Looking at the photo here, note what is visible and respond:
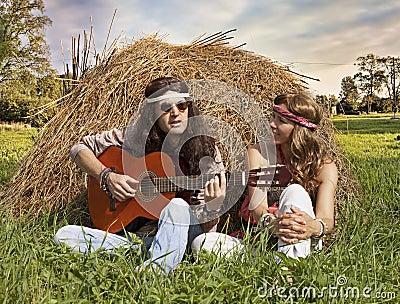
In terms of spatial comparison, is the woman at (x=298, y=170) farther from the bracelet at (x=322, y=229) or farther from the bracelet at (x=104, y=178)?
the bracelet at (x=104, y=178)

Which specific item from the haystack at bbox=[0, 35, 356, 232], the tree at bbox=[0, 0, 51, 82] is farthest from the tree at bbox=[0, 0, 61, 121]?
the haystack at bbox=[0, 35, 356, 232]

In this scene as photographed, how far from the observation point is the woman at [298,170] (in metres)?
3.10

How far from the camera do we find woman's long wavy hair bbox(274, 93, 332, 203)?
3.49m

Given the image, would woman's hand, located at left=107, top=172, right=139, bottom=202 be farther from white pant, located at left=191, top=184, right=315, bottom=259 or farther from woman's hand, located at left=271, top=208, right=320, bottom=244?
woman's hand, located at left=271, top=208, right=320, bottom=244

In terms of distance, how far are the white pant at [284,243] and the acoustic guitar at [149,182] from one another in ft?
1.08

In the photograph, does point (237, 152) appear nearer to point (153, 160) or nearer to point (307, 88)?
point (153, 160)

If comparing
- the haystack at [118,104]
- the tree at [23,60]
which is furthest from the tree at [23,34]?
the haystack at [118,104]

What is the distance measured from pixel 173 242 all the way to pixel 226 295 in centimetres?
65

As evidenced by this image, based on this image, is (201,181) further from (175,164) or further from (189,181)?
(175,164)

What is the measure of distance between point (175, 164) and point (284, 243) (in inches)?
40.6

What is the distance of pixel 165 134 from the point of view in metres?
3.67

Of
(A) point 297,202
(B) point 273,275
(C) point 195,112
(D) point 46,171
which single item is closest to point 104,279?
A: (B) point 273,275

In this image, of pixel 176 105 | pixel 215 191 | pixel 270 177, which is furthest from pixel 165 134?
pixel 270 177

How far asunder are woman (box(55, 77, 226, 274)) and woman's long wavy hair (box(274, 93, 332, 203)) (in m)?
0.56
